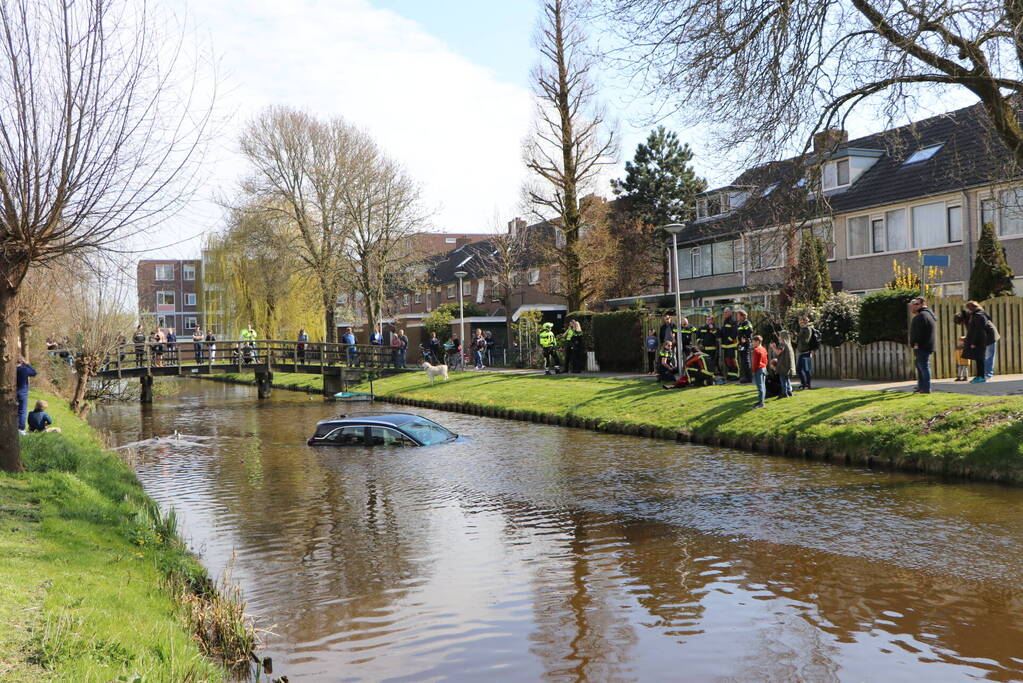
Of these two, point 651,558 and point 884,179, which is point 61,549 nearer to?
point 651,558

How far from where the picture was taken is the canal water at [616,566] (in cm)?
671

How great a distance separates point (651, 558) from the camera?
31.1 feet

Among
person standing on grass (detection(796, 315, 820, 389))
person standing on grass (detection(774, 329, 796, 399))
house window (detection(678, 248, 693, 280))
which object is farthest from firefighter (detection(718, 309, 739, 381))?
house window (detection(678, 248, 693, 280))

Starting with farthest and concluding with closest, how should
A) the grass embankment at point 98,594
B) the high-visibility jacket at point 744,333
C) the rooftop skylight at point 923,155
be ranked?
the rooftop skylight at point 923,155 < the high-visibility jacket at point 744,333 < the grass embankment at point 98,594

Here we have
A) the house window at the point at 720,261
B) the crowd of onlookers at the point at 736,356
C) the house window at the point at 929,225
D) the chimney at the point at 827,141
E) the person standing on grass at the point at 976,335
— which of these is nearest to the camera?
the chimney at the point at 827,141

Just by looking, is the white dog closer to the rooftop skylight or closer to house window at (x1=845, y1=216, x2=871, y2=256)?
house window at (x1=845, y1=216, x2=871, y2=256)

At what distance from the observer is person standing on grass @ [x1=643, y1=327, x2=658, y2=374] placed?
89.9ft

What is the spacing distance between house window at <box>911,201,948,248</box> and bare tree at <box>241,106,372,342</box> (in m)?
24.6

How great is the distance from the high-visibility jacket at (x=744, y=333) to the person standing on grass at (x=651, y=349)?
456 cm

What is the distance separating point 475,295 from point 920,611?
193 feet

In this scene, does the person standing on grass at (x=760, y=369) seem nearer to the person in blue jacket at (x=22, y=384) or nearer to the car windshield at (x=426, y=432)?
the car windshield at (x=426, y=432)

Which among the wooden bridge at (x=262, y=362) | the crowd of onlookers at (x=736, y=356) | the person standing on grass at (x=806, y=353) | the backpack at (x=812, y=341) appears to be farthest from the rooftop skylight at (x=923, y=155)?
the wooden bridge at (x=262, y=362)

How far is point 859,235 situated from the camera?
116ft

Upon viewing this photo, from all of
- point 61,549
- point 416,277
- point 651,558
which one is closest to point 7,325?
point 61,549
